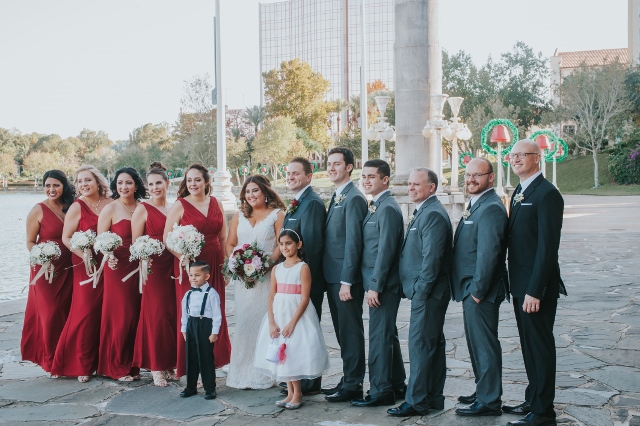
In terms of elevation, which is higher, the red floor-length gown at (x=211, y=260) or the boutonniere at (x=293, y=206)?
the boutonniere at (x=293, y=206)

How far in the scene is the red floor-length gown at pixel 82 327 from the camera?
21.3 ft

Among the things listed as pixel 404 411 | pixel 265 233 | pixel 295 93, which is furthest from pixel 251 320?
pixel 295 93

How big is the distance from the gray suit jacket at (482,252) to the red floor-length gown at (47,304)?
382cm

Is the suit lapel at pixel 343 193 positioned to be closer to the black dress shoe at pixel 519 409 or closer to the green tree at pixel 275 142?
the black dress shoe at pixel 519 409

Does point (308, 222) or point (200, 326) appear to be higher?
point (308, 222)

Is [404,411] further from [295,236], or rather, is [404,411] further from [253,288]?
[253,288]

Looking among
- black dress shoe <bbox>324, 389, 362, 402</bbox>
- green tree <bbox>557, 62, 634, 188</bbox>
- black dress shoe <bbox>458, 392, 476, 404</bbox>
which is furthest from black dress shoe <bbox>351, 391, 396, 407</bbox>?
green tree <bbox>557, 62, 634, 188</bbox>

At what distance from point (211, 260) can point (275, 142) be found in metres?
57.8

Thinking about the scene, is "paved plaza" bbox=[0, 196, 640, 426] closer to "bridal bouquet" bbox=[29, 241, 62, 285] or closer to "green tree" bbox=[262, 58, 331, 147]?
"bridal bouquet" bbox=[29, 241, 62, 285]

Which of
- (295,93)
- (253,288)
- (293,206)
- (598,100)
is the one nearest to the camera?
(293,206)

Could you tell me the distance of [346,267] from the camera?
5.44 metres

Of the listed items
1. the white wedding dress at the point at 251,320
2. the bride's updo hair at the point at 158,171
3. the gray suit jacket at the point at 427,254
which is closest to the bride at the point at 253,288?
the white wedding dress at the point at 251,320

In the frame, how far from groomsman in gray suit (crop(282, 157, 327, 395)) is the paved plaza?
647 mm

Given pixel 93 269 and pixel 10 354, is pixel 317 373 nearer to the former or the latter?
pixel 93 269
